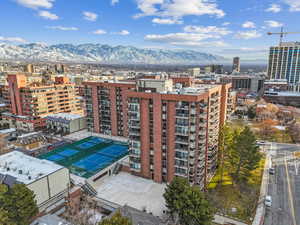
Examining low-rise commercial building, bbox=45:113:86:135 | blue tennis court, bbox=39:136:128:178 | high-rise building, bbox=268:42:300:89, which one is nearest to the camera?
blue tennis court, bbox=39:136:128:178

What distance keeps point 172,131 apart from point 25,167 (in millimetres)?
32646

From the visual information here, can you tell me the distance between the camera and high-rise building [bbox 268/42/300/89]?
18352 cm

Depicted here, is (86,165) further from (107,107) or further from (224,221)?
(224,221)

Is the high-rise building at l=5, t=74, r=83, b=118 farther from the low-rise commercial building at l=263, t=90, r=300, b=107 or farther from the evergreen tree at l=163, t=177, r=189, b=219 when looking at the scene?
the low-rise commercial building at l=263, t=90, r=300, b=107

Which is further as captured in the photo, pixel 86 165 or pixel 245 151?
pixel 86 165

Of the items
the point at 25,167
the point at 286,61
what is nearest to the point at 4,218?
the point at 25,167

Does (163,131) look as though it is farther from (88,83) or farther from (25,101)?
(25,101)

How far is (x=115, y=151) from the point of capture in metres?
59.4

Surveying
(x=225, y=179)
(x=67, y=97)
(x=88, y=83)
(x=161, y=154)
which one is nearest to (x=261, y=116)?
(x=225, y=179)

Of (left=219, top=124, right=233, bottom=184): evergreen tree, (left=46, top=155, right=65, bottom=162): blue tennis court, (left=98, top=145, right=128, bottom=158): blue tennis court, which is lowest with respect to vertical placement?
(left=98, top=145, right=128, bottom=158): blue tennis court

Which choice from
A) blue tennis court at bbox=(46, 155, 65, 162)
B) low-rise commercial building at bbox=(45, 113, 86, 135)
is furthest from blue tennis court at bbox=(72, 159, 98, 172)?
low-rise commercial building at bbox=(45, 113, 86, 135)

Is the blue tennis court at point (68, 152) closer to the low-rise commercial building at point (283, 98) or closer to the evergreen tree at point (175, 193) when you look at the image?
the evergreen tree at point (175, 193)

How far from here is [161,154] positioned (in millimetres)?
43875

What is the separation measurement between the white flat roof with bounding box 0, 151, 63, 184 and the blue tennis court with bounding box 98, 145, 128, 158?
698 inches
